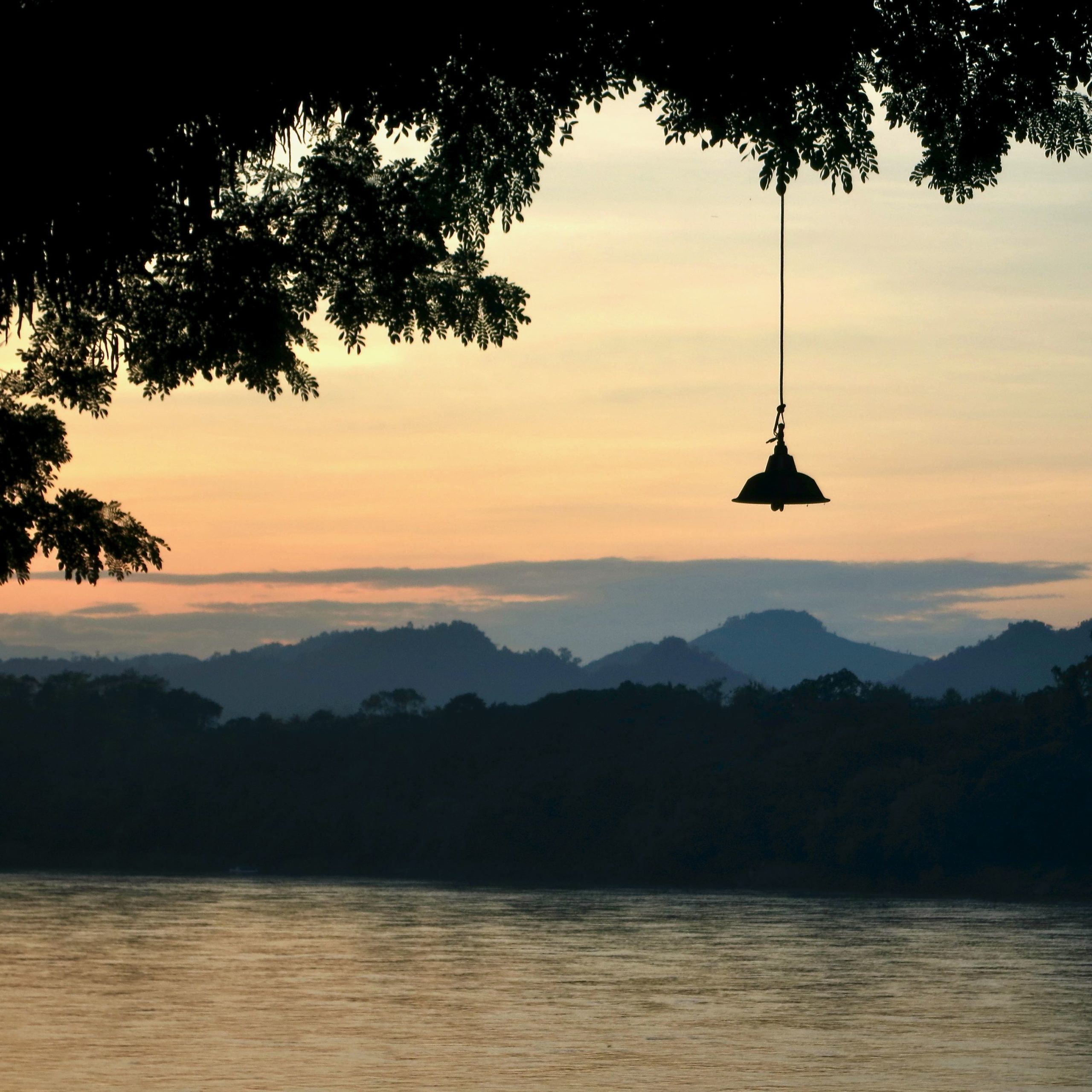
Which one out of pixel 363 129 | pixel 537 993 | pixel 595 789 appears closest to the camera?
pixel 363 129

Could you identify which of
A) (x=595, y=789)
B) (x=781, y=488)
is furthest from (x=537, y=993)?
(x=595, y=789)

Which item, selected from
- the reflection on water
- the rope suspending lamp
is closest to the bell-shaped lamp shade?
the rope suspending lamp

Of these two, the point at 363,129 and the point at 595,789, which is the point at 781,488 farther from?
the point at 595,789

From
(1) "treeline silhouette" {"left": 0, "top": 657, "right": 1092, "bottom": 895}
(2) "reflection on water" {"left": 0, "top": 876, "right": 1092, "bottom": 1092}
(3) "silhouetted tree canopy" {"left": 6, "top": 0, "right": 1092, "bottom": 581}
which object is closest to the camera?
(3) "silhouetted tree canopy" {"left": 6, "top": 0, "right": 1092, "bottom": 581}

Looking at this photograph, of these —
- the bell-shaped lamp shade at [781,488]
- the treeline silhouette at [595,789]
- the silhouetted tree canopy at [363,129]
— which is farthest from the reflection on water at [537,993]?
the bell-shaped lamp shade at [781,488]

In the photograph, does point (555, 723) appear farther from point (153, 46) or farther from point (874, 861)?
point (153, 46)

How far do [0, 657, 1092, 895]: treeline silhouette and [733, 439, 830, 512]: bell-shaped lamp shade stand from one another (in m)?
86.3

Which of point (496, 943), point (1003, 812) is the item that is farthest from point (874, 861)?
point (496, 943)

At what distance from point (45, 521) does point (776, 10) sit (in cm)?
778

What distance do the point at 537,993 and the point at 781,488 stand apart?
47.6 meters

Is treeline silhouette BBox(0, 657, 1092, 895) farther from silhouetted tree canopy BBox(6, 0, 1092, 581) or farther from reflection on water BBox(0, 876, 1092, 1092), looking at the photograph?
silhouetted tree canopy BBox(6, 0, 1092, 581)

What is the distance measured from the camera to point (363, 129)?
10.7 m

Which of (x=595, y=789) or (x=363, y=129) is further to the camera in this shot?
(x=595, y=789)

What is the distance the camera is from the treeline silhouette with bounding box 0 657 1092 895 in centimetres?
9656
